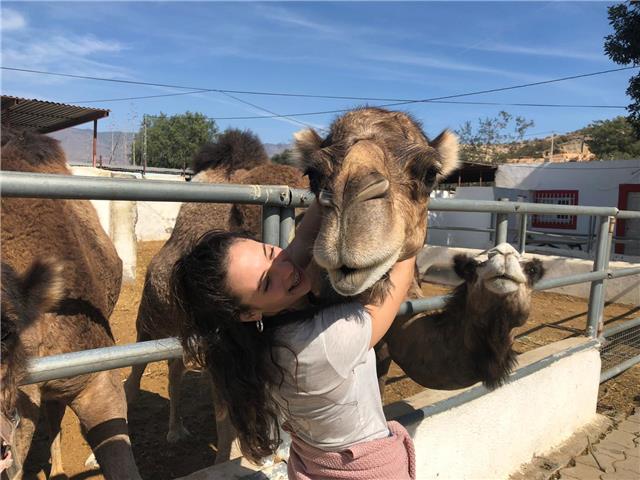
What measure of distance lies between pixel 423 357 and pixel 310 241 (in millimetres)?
1209

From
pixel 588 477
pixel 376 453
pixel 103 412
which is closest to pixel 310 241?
pixel 376 453

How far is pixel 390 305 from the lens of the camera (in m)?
1.79

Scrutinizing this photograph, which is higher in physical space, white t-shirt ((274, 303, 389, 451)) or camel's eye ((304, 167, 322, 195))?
camel's eye ((304, 167, 322, 195))

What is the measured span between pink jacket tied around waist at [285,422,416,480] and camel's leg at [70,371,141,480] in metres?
1.15

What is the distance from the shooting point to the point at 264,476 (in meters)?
2.03

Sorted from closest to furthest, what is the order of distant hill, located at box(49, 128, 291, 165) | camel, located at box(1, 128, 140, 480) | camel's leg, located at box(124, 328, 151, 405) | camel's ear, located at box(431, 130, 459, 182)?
camel, located at box(1, 128, 140, 480)
camel's ear, located at box(431, 130, 459, 182)
camel's leg, located at box(124, 328, 151, 405)
distant hill, located at box(49, 128, 291, 165)

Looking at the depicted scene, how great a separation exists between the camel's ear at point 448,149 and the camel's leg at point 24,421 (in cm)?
213

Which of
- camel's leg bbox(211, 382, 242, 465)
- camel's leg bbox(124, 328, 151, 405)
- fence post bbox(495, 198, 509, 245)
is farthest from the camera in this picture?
camel's leg bbox(124, 328, 151, 405)

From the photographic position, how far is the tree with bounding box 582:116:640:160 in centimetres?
3416

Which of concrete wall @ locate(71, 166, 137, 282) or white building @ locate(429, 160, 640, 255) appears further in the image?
white building @ locate(429, 160, 640, 255)

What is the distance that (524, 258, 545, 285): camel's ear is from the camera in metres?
2.50

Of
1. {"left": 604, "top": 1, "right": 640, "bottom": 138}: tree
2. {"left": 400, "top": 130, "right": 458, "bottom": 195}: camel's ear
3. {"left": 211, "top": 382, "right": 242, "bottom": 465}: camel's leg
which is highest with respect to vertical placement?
{"left": 604, "top": 1, "right": 640, "bottom": 138}: tree

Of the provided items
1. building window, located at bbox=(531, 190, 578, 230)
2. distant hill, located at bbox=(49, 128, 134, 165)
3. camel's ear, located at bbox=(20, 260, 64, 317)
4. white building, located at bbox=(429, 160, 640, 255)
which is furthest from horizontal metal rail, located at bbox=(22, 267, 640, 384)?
building window, located at bbox=(531, 190, 578, 230)

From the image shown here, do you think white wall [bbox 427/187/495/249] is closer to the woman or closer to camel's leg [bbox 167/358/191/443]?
camel's leg [bbox 167/358/191/443]
